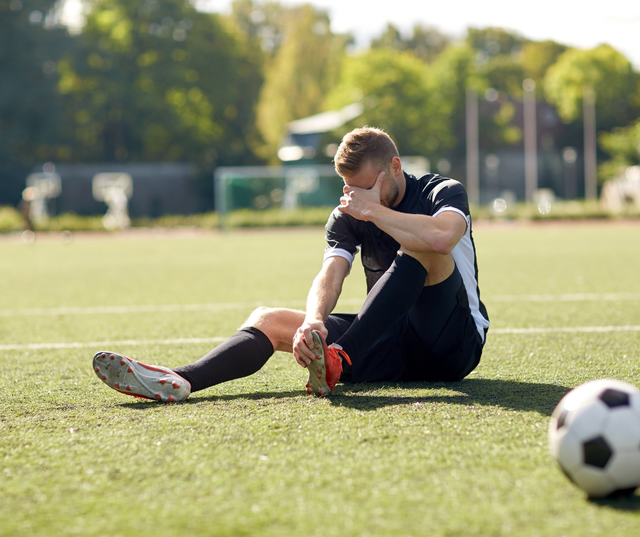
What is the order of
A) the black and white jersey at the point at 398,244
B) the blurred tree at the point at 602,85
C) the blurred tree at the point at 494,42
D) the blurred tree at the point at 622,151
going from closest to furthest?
the black and white jersey at the point at 398,244 < the blurred tree at the point at 622,151 < the blurred tree at the point at 602,85 < the blurred tree at the point at 494,42

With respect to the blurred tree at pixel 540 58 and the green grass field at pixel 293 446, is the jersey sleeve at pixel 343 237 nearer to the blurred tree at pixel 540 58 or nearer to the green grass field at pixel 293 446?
the green grass field at pixel 293 446

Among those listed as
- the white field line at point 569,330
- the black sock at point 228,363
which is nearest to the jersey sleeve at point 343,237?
the black sock at point 228,363

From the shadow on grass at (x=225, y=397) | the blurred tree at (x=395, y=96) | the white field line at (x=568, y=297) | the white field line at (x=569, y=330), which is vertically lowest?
the white field line at (x=568, y=297)

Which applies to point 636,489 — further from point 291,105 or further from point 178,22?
point 291,105

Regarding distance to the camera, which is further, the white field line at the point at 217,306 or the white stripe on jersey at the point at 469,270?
the white field line at the point at 217,306

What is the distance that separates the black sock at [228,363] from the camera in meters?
3.39

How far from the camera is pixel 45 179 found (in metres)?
43.7

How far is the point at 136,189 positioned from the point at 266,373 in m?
45.2

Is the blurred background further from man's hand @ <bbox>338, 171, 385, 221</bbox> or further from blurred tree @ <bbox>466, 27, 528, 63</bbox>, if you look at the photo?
man's hand @ <bbox>338, 171, 385, 221</bbox>

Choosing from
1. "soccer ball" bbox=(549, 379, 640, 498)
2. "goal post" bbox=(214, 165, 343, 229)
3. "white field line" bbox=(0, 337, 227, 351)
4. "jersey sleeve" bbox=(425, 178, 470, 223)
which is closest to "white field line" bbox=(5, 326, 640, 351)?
"white field line" bbox=(0, 337, 227, 351)

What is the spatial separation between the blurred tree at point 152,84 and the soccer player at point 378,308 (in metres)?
44.0

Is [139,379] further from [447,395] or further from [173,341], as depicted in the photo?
[173,341]

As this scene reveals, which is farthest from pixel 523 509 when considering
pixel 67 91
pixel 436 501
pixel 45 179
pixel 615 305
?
pixel 67 91

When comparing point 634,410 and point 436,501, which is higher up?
point 634,410
